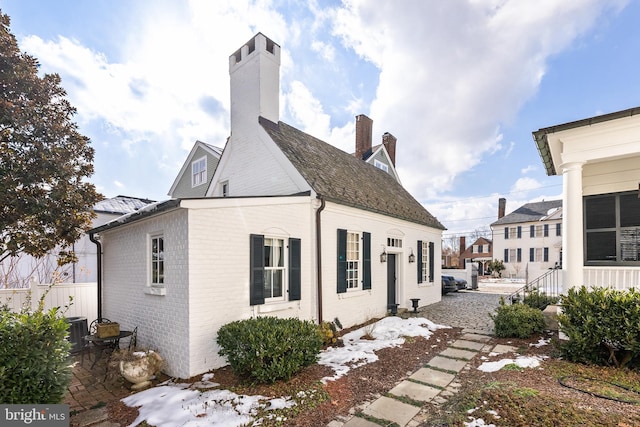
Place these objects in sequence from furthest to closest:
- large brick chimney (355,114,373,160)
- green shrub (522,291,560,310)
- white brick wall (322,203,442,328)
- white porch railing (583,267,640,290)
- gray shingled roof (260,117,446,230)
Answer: large brick chimney (355,114,373,160), green shrub (522,291,560,310), gray shingled roof (260,117,446,230), white brick wall (322,203,442,328), white porch railing (583,267,640,290)

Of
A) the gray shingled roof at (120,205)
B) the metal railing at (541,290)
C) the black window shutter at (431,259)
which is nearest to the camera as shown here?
the metal railing at (541,290)

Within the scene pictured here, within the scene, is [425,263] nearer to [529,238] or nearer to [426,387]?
[426,387]

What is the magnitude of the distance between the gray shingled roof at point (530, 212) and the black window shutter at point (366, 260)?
103 ft

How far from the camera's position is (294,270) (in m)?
6.96

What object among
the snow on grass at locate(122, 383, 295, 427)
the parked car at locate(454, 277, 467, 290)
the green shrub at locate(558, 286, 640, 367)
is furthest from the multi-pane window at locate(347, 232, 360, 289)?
the parked car at locate(454, 277, 467, 290)

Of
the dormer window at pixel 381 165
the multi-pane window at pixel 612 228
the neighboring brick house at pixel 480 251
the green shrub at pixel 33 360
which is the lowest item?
the neighboring brick house at pixel 480 251

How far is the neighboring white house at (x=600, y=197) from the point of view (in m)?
5.67

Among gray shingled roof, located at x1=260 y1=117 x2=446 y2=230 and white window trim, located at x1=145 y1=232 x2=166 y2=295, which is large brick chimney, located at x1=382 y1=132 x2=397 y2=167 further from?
white window trim, located at x1=145 y1=232 x2=166 y2=295

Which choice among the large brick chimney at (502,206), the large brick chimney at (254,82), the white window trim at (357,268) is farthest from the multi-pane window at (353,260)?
the large brick chimney at (502,206)

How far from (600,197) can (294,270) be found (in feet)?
22.8

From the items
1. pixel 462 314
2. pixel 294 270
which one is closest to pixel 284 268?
pixel 294 270

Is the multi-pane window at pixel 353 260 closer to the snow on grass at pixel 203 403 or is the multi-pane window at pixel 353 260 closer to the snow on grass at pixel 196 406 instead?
the snow on grass at pixel 203 403

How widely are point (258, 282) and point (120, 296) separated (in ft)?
12.3

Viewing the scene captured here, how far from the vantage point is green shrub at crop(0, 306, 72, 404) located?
314cm
